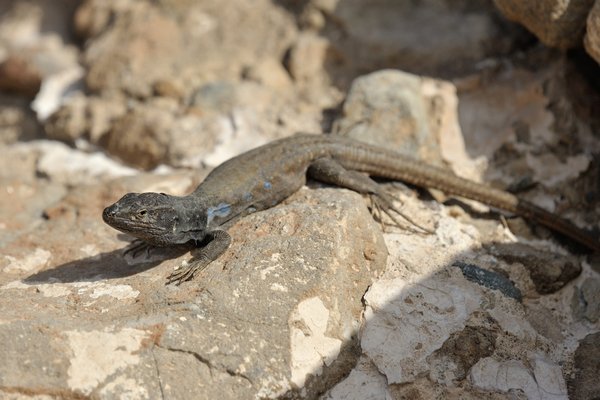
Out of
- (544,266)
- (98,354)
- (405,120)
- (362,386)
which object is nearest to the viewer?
(98,354)

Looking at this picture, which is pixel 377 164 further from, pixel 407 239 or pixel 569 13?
pixel 569 13

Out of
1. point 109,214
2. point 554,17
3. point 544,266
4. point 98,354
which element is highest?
point 554,17

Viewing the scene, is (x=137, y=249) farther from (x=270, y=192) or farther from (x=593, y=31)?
(x=593, y=31)

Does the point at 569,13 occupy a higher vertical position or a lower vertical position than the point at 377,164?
higher

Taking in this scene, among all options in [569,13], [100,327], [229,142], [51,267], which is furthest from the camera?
[229,142]

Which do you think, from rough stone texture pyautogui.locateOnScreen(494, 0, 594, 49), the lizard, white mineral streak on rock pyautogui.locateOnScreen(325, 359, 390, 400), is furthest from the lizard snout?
rough stone texture pyautogui.locateOnScreen(494, 0, 594, 49)

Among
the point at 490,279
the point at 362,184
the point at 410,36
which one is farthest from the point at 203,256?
the point at 410,36

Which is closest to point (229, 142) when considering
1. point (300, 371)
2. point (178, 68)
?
point (178, 68)

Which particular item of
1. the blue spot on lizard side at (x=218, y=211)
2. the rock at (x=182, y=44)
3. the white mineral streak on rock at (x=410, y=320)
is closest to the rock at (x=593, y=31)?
the white mineral streak on rock at (x=410, y=320)
